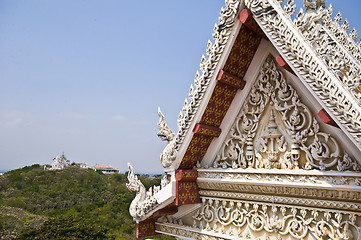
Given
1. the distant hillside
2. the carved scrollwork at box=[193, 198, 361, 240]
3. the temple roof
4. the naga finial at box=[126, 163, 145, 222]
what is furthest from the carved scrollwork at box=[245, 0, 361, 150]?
the distant hillside

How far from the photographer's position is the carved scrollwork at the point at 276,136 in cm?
317

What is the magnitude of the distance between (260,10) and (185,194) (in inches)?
101

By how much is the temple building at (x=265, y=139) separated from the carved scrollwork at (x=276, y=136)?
1cm

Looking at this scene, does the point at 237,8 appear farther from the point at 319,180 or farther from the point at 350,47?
the point at 350,47

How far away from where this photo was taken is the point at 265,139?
12.2 ft

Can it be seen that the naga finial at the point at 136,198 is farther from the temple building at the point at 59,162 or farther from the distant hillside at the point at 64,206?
the temple building at the point at 59,162

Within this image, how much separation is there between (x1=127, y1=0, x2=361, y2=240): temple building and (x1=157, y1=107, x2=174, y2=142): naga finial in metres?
0.02

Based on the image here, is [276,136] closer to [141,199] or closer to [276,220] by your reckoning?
[276,220]

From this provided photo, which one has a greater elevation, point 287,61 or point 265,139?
point 287,61

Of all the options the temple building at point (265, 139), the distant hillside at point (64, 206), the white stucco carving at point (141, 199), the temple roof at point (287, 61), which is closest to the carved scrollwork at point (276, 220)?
the temple building at point (265, 139)

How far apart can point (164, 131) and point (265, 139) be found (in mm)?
1493

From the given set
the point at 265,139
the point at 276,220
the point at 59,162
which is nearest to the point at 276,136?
the point at 265,139

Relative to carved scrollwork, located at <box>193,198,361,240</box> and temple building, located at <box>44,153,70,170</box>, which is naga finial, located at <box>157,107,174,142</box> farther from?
temple building, located at <box>44,153,70,170</box>

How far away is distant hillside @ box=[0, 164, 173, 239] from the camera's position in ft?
72.8
